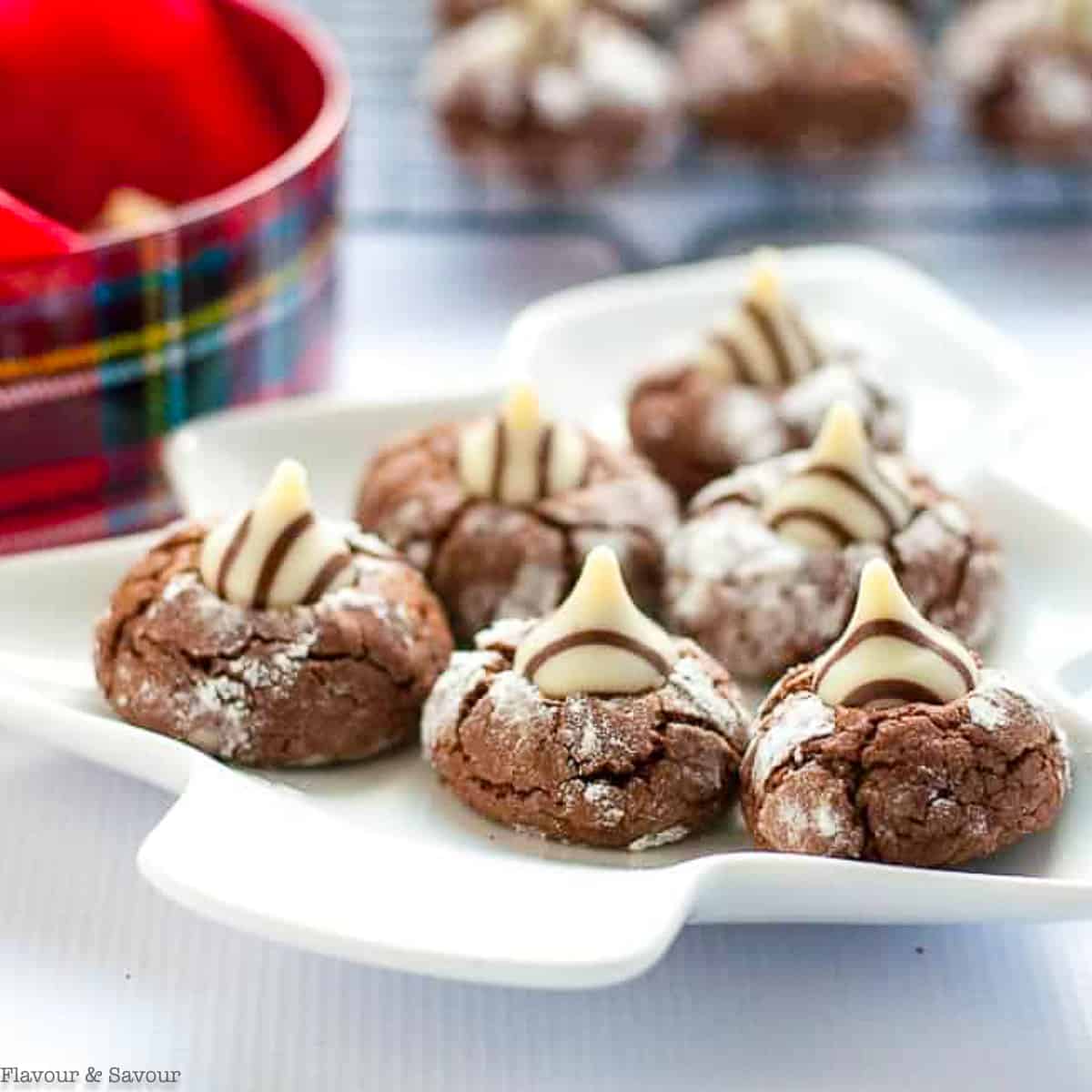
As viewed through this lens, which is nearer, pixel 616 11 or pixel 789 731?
pixel 789 731

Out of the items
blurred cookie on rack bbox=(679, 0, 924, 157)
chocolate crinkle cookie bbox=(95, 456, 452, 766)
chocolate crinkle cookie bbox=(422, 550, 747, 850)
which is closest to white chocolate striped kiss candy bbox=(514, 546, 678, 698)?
chocolate crinkle cookie bbox=(422, 550, 747, 850)

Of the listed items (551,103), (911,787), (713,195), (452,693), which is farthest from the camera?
(713,195)

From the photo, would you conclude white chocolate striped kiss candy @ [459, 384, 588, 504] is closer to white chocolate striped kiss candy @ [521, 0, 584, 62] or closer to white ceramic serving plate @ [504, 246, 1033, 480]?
white ceramic serving plate @ [504, 246, 1033, 480]

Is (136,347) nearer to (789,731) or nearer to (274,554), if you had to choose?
(274,554)

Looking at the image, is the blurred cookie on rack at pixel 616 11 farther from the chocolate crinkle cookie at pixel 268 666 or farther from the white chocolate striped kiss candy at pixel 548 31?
the chocolate crinkle cookie at pixel 268 666

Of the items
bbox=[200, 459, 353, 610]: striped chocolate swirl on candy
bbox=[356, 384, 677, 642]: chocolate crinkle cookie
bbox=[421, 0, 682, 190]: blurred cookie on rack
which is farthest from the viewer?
bbox=[421, 0, 682, 190]: blurred cookie on rack

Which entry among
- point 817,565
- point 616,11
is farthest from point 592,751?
point 616,11

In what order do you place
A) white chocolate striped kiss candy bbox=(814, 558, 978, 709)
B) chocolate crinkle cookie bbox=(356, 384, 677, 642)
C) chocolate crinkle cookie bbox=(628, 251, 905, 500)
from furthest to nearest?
chocolate crinkle cookie bbox=(628, 251, 905, 500)
chocolate crinkle cookie bbox=(356, 384, 677, 642)
white chocolate striped kiss candy bbox=(814, 558, 978, 709)
